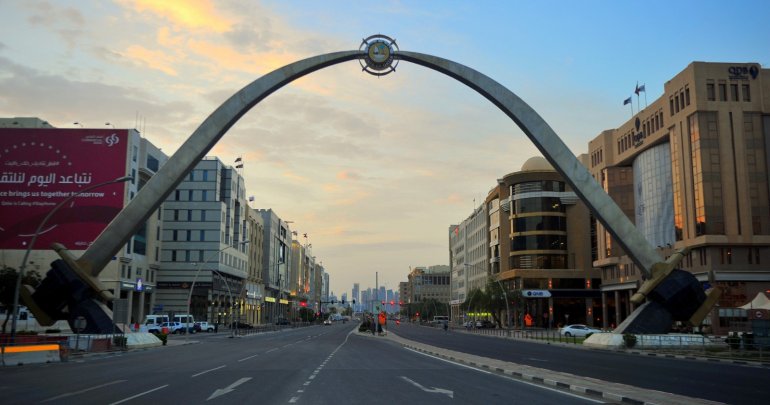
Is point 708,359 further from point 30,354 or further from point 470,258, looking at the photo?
point 470,258

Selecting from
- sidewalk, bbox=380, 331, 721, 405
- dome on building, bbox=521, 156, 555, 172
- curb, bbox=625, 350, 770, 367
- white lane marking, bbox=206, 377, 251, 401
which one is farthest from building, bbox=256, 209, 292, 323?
white lane marking, bbox=206, 377, 251, 401

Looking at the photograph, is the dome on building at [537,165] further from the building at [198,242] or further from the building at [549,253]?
the building at [198,242]

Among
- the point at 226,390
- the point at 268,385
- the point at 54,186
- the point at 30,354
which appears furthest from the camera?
the point at 54,186

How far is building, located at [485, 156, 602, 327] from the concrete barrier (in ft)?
293

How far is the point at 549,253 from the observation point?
385ft

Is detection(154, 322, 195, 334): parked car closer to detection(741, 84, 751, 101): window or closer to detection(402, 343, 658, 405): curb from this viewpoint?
detection(402, 343, 658, 405): curb

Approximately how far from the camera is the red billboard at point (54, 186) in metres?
77.4

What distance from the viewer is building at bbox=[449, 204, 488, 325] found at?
147250 millimetres

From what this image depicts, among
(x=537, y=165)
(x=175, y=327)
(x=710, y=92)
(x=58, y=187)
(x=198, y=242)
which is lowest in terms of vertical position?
(x=175, y=327)

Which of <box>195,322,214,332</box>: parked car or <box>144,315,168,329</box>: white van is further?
<box>195,322,214,332</box>: parked car

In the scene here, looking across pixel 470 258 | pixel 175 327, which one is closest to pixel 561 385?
pixel 175 327

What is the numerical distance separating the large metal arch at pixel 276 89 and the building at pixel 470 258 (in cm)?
8523

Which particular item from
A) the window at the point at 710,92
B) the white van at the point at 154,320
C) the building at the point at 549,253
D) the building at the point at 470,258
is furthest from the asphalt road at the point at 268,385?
the building at the point at 470,258

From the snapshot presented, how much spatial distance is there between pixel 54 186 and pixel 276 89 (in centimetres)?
4590
